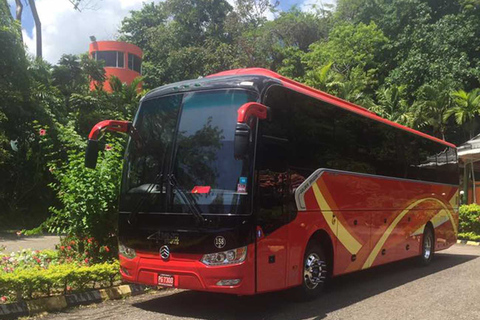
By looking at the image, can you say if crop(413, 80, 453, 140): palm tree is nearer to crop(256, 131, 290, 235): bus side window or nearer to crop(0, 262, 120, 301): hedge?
crop(256, 131, 290, 235): bus side window

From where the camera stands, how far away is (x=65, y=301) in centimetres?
648

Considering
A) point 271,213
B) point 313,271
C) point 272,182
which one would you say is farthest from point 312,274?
point 272,182

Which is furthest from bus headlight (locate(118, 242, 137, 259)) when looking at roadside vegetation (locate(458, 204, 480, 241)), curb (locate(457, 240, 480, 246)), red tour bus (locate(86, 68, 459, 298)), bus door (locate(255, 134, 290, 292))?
roadside vegetation (locate(458, 204, 480, 241))

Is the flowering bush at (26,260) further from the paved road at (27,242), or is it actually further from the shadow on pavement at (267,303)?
the paved road at (27,242)

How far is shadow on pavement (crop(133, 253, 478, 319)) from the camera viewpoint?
6320 millimetres

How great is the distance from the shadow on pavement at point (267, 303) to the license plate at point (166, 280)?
1.87 ft

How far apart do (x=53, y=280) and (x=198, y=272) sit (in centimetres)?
213

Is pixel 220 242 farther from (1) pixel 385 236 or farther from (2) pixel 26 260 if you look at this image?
(1) pixel 385 236

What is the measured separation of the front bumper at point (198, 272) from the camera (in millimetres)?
5684

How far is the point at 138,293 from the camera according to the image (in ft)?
24.5

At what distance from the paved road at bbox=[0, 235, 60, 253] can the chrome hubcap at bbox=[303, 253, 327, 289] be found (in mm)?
7775

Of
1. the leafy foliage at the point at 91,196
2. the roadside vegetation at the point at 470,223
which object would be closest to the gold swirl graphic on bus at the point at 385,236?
the leafy foliage at the point at 91,196

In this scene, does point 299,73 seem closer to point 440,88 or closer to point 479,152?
point 440,88

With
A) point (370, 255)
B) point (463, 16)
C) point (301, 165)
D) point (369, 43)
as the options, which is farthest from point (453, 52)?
point (301, 165)
